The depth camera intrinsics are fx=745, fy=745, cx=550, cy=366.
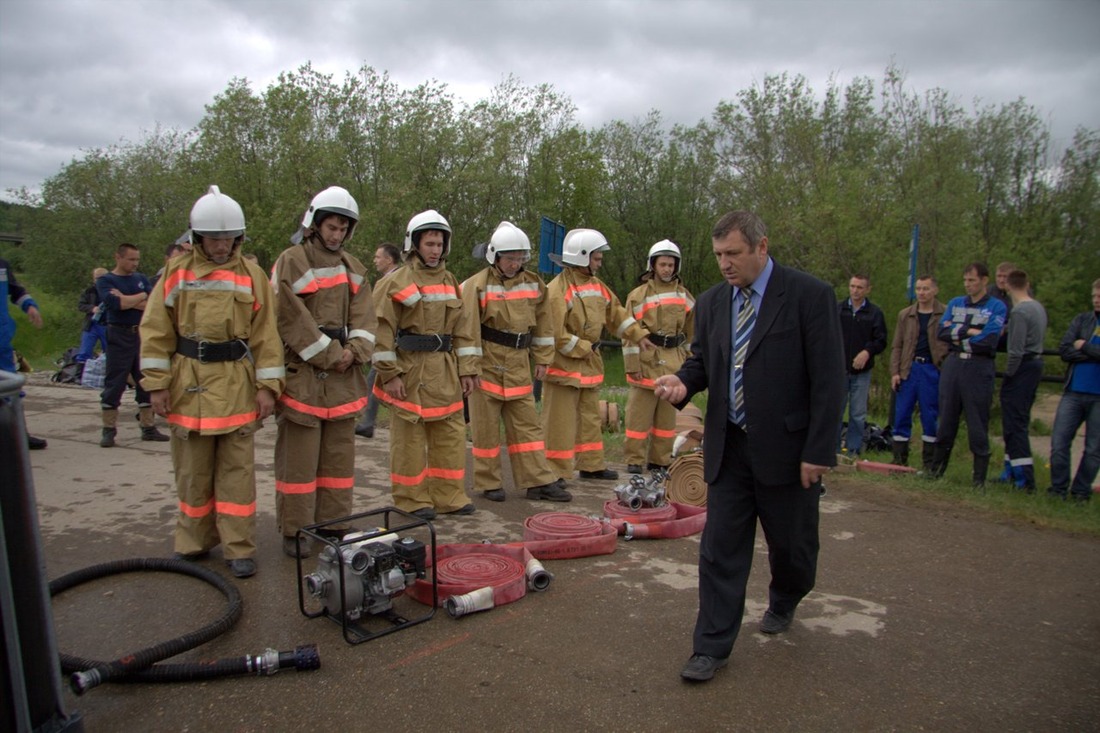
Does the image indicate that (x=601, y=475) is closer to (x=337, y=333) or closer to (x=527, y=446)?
(x=527, y=446)

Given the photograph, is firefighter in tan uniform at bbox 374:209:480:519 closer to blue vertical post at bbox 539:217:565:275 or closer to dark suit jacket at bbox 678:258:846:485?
dark suit jacket at bbox 678:258:846:485

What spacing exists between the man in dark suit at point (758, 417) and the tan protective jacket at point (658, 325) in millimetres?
3863

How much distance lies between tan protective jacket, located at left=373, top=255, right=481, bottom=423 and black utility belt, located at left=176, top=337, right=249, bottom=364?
47.7 inches

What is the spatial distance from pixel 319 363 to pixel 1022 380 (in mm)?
6384

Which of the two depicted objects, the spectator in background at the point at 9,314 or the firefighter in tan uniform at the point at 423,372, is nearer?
the firefighter in tan uniform at the point at 423,372

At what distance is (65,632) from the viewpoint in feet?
13.0

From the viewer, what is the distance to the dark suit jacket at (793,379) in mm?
3416

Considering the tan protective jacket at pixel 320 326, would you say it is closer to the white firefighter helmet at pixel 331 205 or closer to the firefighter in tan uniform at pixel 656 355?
the white firefighter helmet at pixel 331 205

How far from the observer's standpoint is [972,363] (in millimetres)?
7133

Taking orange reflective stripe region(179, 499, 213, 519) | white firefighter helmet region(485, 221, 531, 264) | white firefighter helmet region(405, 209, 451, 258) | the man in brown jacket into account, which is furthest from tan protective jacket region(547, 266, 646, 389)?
orange reflective stripe region(179, 499, 213, 519)

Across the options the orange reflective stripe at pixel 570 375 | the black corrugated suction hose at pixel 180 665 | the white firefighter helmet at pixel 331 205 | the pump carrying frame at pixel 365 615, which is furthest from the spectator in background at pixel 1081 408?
the black corrugated suction hose at pixel 180 665

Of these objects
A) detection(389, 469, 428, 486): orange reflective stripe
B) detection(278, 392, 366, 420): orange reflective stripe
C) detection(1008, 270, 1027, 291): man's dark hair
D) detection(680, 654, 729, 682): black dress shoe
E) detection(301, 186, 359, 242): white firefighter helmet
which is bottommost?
detection(680, 654, 729, 682): black dress shoe

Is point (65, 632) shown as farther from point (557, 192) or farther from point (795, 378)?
point (557, 192)

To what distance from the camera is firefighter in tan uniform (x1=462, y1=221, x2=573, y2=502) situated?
6570 millimetres
